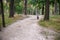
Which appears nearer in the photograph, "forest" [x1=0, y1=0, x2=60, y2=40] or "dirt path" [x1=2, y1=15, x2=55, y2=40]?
"dirt path" [x1=2, y1=15, x2=55, y2=40]

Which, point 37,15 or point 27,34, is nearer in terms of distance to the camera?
point 27,34

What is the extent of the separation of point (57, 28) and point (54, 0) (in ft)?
64.4

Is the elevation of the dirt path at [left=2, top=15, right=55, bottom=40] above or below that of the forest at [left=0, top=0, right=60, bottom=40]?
below

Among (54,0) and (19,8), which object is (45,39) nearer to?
(54,0)

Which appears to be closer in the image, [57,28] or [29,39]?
[29,39]

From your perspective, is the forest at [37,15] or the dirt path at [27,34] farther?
the forest at [37,15]

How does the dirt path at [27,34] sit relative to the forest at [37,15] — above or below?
below

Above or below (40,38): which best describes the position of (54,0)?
above

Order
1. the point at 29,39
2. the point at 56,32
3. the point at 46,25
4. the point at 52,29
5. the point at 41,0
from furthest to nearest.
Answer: the point at 41,0
the point at 46,25
the point at 52,29
the point at 56,32
the point at 29,39

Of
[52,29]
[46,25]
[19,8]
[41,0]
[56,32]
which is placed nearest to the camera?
[56,32]

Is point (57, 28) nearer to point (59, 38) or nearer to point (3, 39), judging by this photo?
point (59, 38)

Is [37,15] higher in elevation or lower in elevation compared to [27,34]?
higher

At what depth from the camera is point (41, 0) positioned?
3541 centimetres

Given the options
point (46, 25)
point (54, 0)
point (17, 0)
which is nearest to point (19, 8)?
point (17, 0)
